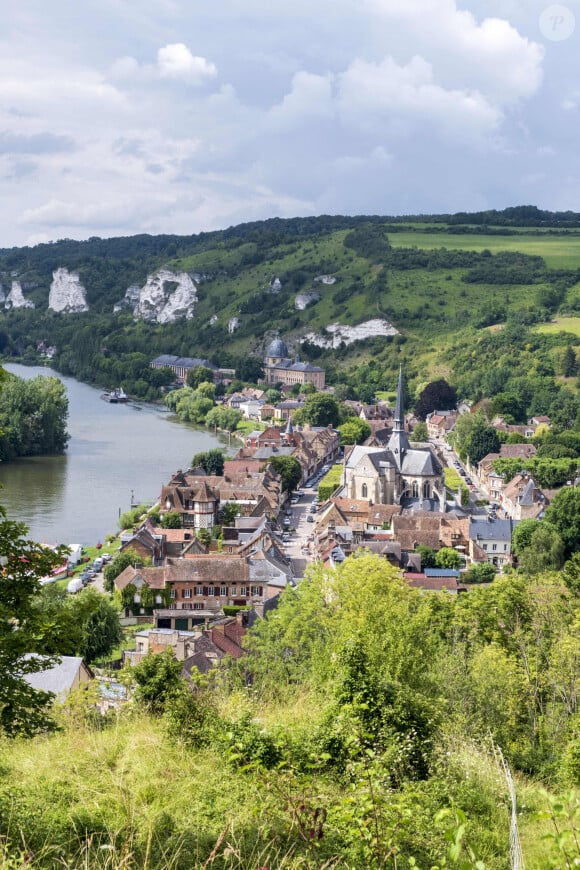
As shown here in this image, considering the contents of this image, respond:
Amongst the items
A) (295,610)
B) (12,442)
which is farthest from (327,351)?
(295,610)

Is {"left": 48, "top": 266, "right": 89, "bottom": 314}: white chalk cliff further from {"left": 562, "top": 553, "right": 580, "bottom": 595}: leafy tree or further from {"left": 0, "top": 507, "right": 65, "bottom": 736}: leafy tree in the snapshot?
{"left": 0, "top": 507, "right": 65, "bottom": 736}: leafy tree

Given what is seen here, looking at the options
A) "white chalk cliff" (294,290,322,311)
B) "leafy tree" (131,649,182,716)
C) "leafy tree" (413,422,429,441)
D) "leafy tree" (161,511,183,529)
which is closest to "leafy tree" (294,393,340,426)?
"leafy tree" (413,422,429,441)

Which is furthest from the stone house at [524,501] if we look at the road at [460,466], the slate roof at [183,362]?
the slate roof at [183,362]

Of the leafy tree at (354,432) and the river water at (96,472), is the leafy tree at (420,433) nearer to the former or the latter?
the leafy tree at (354,432)

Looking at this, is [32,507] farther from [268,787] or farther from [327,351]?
[327,351]

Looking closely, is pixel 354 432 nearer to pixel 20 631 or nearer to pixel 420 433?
pixel 420 433

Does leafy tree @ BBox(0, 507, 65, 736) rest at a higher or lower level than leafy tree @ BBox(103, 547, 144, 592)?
higher
